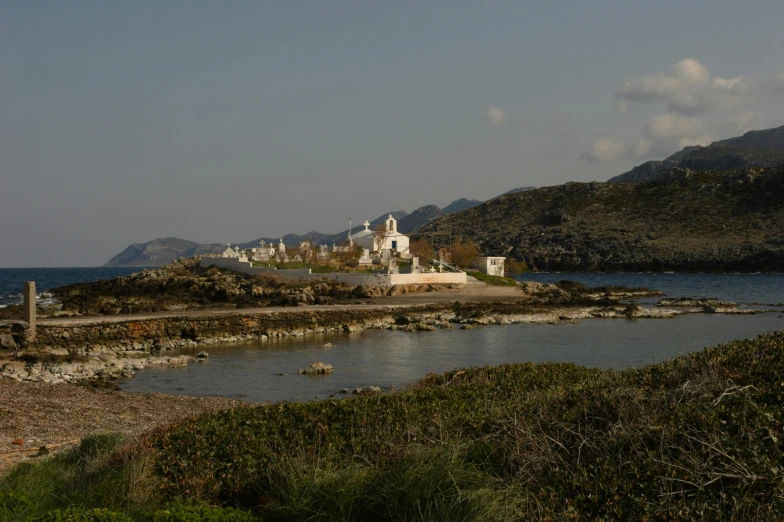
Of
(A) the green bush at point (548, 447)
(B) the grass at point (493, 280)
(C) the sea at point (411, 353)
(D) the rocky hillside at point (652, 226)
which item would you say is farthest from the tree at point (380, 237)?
(A) the green bush at point (548, 447)

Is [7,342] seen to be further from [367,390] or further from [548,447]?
[548,447]

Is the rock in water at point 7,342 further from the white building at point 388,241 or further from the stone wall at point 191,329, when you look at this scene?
the white building at point 388,241

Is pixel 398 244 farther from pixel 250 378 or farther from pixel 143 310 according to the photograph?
pixel 250 378

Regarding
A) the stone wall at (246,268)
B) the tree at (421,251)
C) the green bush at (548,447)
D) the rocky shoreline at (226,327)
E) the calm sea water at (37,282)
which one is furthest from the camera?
the tree at (421,251)

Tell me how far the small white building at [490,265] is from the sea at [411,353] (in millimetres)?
26159

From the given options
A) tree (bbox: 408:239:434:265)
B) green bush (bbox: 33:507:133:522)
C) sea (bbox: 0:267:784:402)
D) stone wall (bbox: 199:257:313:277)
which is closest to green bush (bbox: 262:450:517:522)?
green bush (bbox: 33:507:133:522)

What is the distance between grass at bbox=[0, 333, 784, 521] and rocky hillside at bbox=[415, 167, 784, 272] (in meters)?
103

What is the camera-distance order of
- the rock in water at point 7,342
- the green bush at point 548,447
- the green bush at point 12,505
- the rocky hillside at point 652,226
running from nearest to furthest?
the green bush at point 548,447 < the green bush at point 12,505 < the rock in water at point 7,342 < the rocky hillside at point 652,226

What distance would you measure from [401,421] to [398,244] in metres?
59.4

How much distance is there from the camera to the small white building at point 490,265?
64.4m

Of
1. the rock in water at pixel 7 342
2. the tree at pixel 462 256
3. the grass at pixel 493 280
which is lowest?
the rock in water at pixel 7 342

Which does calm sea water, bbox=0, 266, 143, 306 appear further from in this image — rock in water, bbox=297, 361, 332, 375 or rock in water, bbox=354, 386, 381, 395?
rock in water, bbox=354, 386, 381, 395

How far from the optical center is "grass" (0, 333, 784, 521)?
516 centimetres

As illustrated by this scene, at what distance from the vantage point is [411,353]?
25000mm
